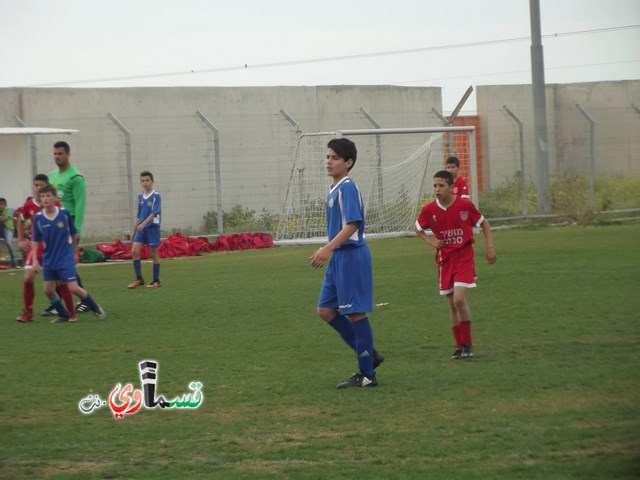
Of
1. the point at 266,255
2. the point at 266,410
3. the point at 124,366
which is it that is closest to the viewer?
the point at 266,410

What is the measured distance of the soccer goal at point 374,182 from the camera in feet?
85.1

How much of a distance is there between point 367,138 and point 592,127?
641 cm

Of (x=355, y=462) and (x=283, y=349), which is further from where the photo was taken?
(x=283, y=349)

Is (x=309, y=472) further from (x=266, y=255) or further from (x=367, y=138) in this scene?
(x=367, y=138)

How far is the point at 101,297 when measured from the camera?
15.7 m

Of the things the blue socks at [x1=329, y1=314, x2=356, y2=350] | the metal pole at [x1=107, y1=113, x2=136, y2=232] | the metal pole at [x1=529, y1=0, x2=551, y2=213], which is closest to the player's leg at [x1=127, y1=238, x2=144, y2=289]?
the metal pole at [x1=107, y1=113, x2=136, y2=232]

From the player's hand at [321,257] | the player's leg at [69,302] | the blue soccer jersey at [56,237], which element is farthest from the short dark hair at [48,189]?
the player's hand at [321,257]

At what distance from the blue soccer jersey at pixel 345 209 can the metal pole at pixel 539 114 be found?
75.0 ft

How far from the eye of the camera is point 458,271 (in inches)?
377

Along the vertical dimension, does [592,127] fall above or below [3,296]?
above

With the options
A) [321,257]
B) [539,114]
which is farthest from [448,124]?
[321,257]

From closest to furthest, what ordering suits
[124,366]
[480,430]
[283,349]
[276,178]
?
[480,430]
[124,366]
[283,349]
[276,178]

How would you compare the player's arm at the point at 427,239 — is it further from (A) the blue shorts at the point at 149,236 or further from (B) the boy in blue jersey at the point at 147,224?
(A) the blue shorts at the point at 149,236

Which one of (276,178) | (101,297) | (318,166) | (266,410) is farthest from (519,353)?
(276,178)
